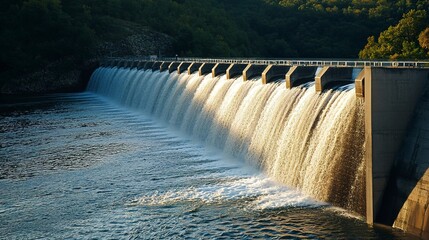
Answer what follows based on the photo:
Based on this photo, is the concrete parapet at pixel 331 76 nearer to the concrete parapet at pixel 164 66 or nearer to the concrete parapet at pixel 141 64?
the concrete parapet at pixel 164 66

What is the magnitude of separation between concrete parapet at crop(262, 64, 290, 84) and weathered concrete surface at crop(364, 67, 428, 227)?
15.1 metres

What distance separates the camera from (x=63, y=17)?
10131 cm

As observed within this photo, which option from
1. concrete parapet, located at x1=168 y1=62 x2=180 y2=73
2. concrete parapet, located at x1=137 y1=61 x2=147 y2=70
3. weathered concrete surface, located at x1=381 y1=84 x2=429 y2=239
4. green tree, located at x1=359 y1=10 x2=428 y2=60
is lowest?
weathered concrete surface, located at x1=381 y1=84 x2=429 y2=239

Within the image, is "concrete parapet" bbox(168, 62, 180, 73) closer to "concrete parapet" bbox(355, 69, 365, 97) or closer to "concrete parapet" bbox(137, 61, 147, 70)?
"concrete parapet" bbox(137, 61, 147, 70)

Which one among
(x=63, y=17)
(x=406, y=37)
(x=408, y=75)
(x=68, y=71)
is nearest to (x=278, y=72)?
(x=408, y=75)

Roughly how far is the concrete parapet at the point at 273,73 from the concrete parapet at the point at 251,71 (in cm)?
346

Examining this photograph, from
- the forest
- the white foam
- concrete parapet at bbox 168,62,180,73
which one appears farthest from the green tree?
the white foam

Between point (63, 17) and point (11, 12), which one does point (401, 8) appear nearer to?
point (63, 17)

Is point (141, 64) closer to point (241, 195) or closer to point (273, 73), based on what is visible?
point (273, 73)

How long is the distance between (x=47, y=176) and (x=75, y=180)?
2.26 metres

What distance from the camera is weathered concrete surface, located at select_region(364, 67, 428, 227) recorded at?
1977 centimetres

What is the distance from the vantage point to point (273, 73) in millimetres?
35656

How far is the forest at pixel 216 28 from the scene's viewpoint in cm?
9131

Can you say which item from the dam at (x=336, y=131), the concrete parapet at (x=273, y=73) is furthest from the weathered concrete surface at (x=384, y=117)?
the concrete parapet at (x=273, y=73)
